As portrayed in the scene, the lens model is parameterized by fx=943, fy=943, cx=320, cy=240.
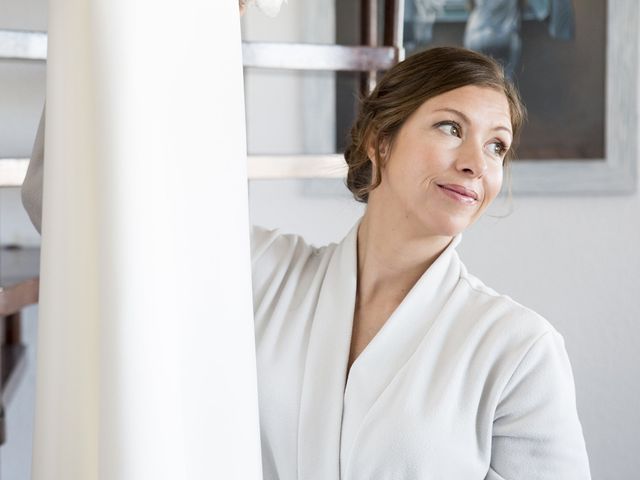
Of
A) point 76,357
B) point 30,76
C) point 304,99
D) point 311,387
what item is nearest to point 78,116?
point 76,357

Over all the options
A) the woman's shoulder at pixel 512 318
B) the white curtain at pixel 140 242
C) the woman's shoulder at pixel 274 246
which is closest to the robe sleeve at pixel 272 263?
the woman's shoulder at pixel 274 246

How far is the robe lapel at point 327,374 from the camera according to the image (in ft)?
4.23

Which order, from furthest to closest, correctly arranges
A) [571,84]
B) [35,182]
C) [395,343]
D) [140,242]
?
1. [571,84]
2. [395,343]
3. [35,182]
4. [140,242]

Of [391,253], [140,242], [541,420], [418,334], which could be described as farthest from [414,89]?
[140,242]

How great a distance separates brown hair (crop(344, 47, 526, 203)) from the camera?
1.31 meters

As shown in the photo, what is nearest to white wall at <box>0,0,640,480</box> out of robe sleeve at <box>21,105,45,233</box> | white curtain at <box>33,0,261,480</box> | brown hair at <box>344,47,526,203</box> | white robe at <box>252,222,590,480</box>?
brown hair at <box>344,47,526,203</box>

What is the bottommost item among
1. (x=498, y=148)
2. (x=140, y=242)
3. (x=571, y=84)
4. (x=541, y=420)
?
(x=541, y=420)

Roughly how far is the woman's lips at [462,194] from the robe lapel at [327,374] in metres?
0.23

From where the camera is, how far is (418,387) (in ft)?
4.15

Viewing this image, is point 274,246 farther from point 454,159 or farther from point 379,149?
point 454,159

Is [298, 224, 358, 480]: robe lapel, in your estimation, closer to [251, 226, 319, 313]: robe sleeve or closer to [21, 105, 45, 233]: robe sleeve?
[251, 226, 319, 313]: robe sleeve

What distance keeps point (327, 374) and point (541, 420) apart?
0.30 m

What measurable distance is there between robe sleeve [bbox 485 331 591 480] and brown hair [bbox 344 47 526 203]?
360 millimetres

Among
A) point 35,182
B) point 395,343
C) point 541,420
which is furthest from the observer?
point 395,343
